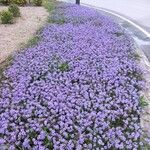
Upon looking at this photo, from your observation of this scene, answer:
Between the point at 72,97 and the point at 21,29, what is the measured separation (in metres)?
7.16

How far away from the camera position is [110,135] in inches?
254

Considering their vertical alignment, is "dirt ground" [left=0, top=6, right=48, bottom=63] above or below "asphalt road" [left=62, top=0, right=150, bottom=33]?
above

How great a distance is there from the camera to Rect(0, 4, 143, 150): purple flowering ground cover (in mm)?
6398

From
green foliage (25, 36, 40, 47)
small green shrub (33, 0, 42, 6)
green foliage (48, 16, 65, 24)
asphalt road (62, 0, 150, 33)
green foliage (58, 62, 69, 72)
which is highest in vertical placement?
green foliage (58, 62, 69, 72)

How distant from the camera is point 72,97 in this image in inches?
299

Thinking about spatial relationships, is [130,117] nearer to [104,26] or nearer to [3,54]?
[3,54]

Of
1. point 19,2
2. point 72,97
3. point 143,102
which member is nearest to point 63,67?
point 72,97

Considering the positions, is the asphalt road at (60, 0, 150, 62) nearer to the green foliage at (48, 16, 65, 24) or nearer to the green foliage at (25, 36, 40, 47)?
the green foliage at (48, 16, 65, 24)

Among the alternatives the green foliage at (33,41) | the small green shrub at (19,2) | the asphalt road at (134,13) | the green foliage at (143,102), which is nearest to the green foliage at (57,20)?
the asphalt road at (134,13)

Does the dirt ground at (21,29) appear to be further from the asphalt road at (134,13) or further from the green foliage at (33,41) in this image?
the asphalt road at (134,13)

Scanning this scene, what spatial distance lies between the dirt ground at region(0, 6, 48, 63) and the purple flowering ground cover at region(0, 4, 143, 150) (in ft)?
2.62

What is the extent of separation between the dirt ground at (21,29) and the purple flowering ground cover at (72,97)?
0.80 metres

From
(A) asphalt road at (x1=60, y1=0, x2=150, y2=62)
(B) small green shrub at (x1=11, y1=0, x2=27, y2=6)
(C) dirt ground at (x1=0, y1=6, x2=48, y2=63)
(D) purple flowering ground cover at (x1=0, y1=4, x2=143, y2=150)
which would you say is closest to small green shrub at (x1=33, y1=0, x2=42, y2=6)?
(B) small green shrub at (x1=11, y1=0, x2=27, y2=6)

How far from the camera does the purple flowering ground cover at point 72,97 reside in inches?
252
